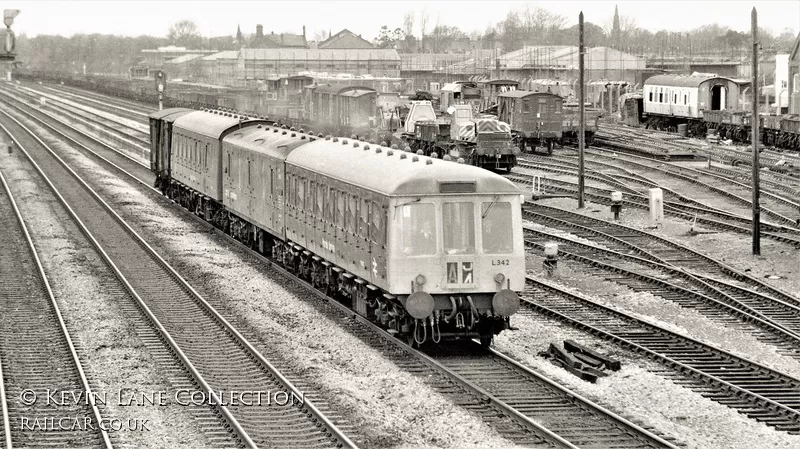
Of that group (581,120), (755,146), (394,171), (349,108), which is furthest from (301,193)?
(349,108)

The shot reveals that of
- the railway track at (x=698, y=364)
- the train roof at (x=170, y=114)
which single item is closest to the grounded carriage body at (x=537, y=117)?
the train roof at (x=170, y=114)

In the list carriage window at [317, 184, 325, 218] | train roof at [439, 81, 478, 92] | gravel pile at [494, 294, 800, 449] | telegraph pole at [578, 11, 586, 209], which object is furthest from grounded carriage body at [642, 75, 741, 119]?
gravel pile at [494, 294, 800, 449]

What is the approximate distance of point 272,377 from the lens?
15734 millimetres

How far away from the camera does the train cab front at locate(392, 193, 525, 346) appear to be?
53.5ft

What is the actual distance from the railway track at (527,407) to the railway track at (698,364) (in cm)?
188

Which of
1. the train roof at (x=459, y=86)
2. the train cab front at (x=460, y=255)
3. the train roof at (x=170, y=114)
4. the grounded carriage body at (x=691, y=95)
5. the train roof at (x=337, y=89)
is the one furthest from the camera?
the train roof at (x=459, y=86)

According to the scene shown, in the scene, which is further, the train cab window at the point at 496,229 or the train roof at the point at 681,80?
the train roof at the point at 681,80

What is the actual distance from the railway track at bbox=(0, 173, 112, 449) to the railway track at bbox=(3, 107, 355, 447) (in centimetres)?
148

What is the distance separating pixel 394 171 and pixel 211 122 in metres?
14.8

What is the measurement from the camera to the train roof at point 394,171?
16.4m

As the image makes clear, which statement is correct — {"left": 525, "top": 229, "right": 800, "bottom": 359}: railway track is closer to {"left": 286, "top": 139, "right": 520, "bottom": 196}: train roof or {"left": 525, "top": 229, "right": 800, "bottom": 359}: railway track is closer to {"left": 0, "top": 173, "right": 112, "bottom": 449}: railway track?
{"left": 286, "top": 139, "right": 520, "bottom": 196}: train roof

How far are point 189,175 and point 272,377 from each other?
59.6 ft

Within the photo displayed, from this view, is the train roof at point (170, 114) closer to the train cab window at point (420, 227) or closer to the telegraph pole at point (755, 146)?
A: the telegraph pole at point (755, 146)

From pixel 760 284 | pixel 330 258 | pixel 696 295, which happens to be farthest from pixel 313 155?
pixel 760 284
